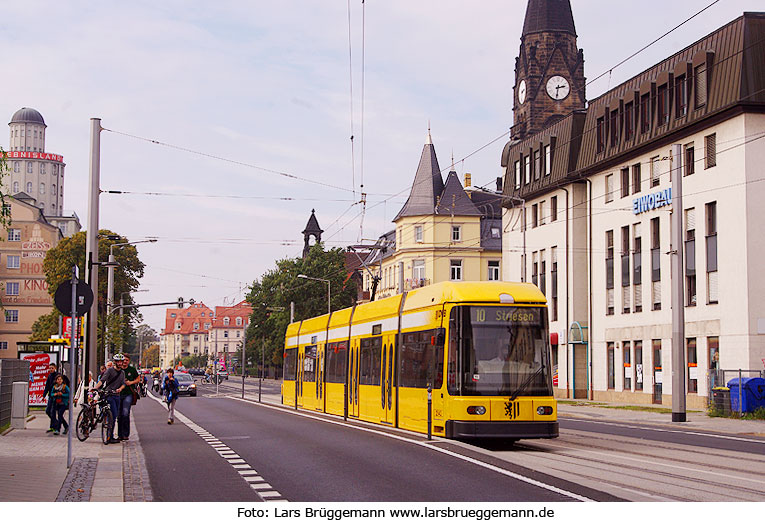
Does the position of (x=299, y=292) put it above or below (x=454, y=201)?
below

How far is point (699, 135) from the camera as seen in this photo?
139 feet

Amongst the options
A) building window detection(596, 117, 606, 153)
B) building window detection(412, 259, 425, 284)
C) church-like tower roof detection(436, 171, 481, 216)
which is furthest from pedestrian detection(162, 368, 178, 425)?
church-like tower roof detection(436, 171, 481, 216)

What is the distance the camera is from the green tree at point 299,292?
10769 centimetres

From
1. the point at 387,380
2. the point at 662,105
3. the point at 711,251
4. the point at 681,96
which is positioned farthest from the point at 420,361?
the point at 662,105

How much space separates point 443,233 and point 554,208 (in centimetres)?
3044

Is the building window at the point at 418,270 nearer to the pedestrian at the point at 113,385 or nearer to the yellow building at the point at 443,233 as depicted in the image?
the yellow building at the point at 443,233

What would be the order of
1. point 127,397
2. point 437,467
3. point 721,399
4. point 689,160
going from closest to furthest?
point 437,467
point 127,397
point 721,399
point 689,160

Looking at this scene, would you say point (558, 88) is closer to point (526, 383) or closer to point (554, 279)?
point (554, 279)

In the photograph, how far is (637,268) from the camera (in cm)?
4912

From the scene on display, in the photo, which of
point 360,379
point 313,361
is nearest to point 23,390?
point 360,379

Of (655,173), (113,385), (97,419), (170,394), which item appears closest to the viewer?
(113,385)

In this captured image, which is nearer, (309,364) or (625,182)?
(309,364)

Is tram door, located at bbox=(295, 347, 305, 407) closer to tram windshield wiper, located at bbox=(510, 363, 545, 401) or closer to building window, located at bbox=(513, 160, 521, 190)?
tram windshield wiper, located at bbox=(510, 363, 545, 401)

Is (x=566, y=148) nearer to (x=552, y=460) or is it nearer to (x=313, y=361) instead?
(x=313, y=361)
